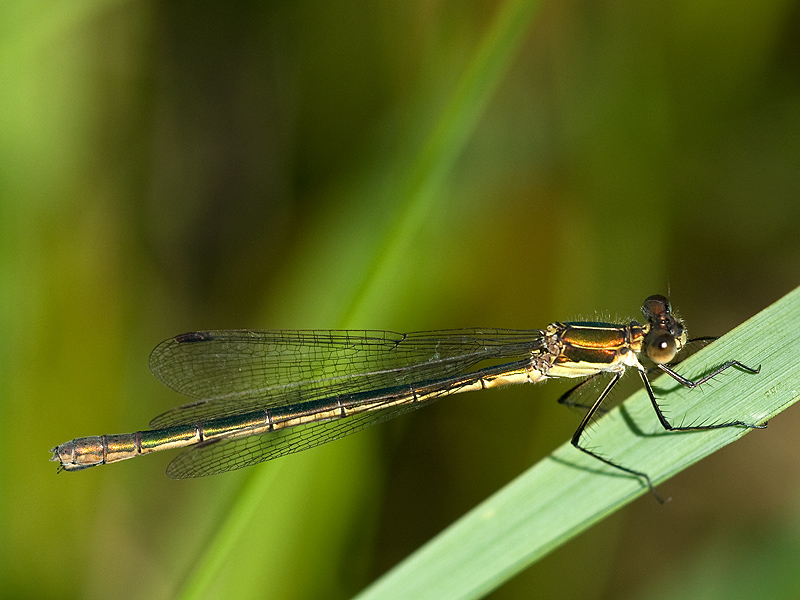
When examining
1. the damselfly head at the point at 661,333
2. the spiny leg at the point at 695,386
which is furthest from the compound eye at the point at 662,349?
the spiny leg at the point at 695,386

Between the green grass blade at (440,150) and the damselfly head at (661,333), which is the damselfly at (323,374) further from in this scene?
the green grass blade at (440,150)

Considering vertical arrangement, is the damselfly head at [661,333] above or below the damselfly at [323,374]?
below

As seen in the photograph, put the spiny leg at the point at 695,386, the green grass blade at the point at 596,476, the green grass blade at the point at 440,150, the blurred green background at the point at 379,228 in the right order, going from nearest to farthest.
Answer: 1. the green grass blade at the point at 596,476
2. the spiny leg at the point at 695,386
3. the green grass blade at the point at 440,150
4. the blurred green background at the point at 379,228

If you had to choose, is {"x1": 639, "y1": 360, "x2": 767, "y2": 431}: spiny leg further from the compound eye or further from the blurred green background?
the blurred green background

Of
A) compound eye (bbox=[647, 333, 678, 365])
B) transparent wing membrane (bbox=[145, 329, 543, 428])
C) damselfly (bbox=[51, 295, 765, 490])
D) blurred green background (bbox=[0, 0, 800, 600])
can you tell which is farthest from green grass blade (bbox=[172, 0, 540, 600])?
compound eye (bbox=[647, 333, 678, 365])

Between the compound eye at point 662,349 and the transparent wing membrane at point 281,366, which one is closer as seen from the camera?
the compound eye at point 662,349
